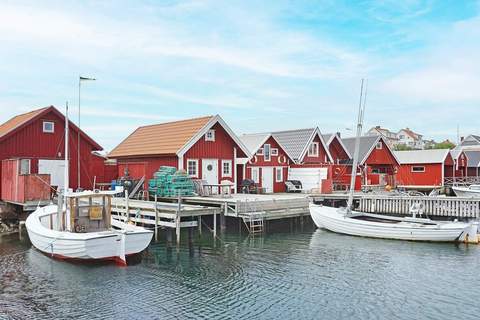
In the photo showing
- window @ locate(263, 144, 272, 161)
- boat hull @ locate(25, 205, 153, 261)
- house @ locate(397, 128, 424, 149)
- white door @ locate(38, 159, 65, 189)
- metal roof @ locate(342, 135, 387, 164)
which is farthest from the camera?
house @ locate(397, 128, 424, 149)

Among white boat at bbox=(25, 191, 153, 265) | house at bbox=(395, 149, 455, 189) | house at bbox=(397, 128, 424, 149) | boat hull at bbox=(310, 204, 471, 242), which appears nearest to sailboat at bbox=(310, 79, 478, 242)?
boat hull at bbox=(310, 204, 471, 242)

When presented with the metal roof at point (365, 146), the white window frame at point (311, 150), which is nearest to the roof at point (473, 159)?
the metal roof at point (365, 146)

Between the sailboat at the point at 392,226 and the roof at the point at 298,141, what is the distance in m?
11.3

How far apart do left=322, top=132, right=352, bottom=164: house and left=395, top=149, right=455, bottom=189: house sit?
9731 millimetres

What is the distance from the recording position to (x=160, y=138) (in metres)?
28.1

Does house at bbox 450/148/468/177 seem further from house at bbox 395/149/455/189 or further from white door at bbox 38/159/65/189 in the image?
white door at bbox 38/159/65/189

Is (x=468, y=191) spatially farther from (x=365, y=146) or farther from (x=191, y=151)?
(x=191, y=151)

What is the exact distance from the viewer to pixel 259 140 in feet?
105

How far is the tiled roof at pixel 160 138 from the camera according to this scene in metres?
26.0

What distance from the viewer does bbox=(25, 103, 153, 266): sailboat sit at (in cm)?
1473

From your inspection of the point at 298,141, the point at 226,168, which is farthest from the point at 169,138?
the point at 298,141

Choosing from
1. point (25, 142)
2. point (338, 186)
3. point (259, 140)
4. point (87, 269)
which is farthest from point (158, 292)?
point (338, 186)

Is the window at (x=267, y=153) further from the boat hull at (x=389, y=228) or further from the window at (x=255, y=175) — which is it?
the boat hull at (x=389, y=228)

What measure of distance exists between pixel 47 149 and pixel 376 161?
27434mm
